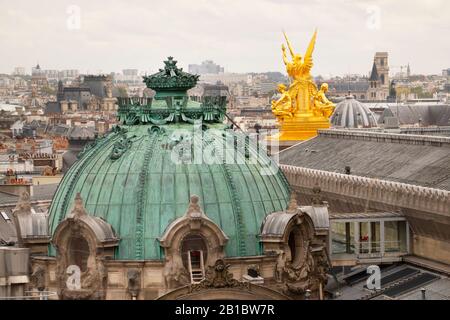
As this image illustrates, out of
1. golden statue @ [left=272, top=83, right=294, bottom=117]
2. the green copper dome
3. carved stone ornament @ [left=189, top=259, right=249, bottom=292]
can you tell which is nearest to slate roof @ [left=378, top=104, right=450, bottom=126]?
golden statue @ [left=272, top=83, right=294, bottom=117]

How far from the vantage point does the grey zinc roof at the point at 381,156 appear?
58562 millimetres

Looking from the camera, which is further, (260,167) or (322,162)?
(322,162)

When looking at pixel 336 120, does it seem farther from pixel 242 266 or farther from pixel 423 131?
pixel 242 266

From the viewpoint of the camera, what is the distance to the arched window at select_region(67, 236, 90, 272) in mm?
38875

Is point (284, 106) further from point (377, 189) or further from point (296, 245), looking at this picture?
point (296, 245)

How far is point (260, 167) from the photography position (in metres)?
41.2

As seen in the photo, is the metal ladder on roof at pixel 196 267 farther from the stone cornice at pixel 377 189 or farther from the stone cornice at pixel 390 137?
the stone cornice at pixel 390 137

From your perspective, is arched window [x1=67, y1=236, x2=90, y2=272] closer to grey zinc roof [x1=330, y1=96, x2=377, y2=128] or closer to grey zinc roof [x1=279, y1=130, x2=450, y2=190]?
grey zinc roof [x1=279, y1=130, x2=450, y2=190]

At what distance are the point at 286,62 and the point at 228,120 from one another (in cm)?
5073

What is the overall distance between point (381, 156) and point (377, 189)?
7530mm

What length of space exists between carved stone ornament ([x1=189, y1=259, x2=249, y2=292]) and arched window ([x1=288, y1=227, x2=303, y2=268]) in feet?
11.5

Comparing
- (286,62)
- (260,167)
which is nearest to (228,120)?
(260,167)
